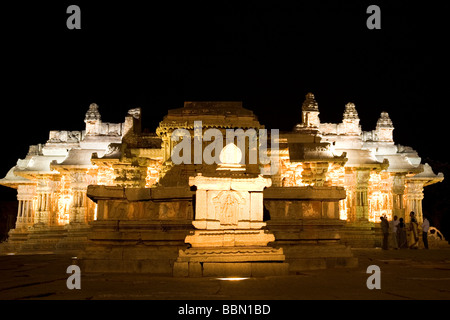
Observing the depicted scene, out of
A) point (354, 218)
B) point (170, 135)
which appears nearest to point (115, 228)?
point (170, 135)

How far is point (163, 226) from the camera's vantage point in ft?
33.1

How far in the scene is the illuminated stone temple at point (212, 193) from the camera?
27.7ft

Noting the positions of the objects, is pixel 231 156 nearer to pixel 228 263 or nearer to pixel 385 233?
pixel 228 263

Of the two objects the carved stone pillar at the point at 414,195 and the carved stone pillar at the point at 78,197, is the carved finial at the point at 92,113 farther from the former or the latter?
the carved stone pillar at the point at 414,195

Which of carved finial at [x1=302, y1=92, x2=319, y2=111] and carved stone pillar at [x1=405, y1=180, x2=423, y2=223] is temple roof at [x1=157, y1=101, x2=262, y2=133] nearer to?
carved finial at [x1=302, y1=92, x2=319, y2=111]

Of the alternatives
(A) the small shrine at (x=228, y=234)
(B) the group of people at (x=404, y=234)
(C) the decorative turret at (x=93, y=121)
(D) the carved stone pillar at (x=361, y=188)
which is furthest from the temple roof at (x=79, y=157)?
(A) the small shrine at (x=228, y=234)

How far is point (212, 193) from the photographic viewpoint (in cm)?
843

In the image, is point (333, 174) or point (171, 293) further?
point (333, 174)

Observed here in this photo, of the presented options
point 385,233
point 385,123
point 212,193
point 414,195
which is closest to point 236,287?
point 212,193

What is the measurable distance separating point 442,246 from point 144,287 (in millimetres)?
18231

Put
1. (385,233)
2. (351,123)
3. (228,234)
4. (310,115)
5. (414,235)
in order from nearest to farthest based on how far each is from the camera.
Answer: (228,234)
(385,233)
(414,235)
(310,115)
(351,123)

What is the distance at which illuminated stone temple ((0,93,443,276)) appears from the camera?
27.7 ft
